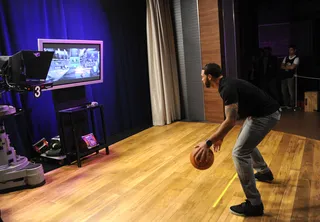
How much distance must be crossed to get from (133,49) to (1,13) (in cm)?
253

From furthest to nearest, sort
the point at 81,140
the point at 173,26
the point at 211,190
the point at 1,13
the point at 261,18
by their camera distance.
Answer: the point at 261,18
the point at 173,26
the point at 81,140
the point at 1,13
the point at 211,190

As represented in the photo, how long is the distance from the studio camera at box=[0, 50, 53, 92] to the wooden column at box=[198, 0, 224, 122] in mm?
3249

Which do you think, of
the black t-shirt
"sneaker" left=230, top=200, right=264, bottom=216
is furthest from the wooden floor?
the black t-shirt

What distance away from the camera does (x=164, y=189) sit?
2.99 metres

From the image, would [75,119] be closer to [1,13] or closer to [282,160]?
[1,13]

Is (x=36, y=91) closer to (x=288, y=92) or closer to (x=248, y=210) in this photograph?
(x=248, y=210)

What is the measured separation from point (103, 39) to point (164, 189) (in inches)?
124

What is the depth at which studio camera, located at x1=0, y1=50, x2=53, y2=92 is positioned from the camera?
2.96m

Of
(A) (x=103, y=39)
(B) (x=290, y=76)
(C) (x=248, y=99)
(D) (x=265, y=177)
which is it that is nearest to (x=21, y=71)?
(C) (x=248, y=99)

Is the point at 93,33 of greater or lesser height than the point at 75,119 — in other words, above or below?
above

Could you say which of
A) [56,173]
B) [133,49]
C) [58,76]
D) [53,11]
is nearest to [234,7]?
[133,49]

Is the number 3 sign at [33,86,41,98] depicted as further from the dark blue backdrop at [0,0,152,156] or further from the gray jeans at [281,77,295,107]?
the gray jeans at [281,77,295,107]

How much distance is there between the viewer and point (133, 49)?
19.0 feet

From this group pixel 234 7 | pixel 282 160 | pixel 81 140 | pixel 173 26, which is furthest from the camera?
pixel 173 26
